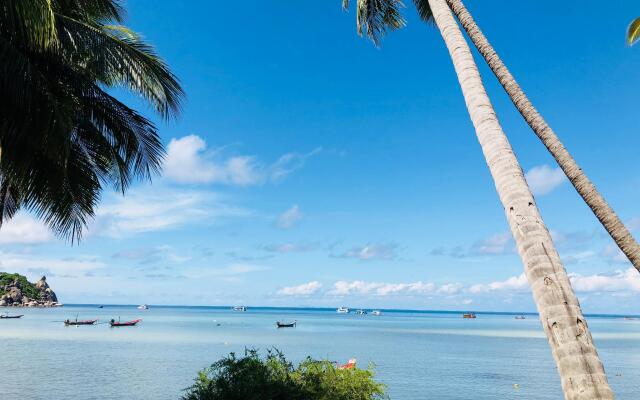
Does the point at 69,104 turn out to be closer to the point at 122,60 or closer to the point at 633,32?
the point at 122,60

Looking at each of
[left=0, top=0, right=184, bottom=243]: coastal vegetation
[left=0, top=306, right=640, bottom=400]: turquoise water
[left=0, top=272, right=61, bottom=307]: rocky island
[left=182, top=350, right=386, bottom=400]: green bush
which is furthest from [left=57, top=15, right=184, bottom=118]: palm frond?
[left=0, top=272, right=61, bottom=307]: rocky island

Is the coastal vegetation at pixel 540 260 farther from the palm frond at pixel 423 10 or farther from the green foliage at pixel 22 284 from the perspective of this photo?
the green foliage at pixel 22 284

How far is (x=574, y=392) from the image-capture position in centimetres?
374

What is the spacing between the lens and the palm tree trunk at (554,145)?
6.80 metres

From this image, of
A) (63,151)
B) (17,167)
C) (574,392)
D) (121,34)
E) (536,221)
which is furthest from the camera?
(121,34)

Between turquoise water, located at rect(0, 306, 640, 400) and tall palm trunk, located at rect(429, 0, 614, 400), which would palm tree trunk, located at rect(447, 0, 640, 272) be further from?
turquoise water, located at rect(0, 306, 640, 400)

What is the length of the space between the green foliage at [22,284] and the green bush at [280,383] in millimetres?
187450

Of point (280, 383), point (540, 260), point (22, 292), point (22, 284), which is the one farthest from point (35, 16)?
point (22, 284)

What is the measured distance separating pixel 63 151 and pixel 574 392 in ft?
32.1

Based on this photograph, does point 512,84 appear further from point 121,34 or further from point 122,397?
point 122,397

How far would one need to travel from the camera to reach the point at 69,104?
36.9 ft

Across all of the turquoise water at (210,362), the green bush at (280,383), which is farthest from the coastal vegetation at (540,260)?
the turquoise water at (210,362)

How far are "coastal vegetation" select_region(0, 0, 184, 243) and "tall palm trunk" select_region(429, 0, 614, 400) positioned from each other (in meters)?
7.31

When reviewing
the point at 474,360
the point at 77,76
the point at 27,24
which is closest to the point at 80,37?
the point at 77,76
